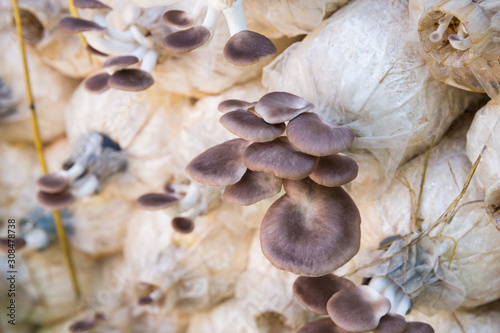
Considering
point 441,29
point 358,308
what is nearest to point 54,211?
point 358,308

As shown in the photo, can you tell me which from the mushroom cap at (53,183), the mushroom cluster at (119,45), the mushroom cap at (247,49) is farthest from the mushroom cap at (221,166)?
the mushroom cap at (53,183)

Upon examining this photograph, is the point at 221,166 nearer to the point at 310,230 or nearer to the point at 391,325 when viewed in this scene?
the point at 310,230

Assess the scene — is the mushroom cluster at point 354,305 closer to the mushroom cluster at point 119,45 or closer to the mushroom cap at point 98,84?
the mushroom cluster at point 119,45

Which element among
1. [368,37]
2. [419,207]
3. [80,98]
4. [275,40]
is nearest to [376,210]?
[419,207]

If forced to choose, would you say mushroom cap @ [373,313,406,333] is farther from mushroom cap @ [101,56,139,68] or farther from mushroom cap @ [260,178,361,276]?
mushroom cap @ [101,56,139,68]

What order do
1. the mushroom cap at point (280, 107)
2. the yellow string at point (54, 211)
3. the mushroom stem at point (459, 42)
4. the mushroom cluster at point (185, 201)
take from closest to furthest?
the mushroom stem at point (459, 42)
the mushroom cap at point (280, 107)
the mushroom cluster at point (185, 201)
the yellow string at point (54, 211)
